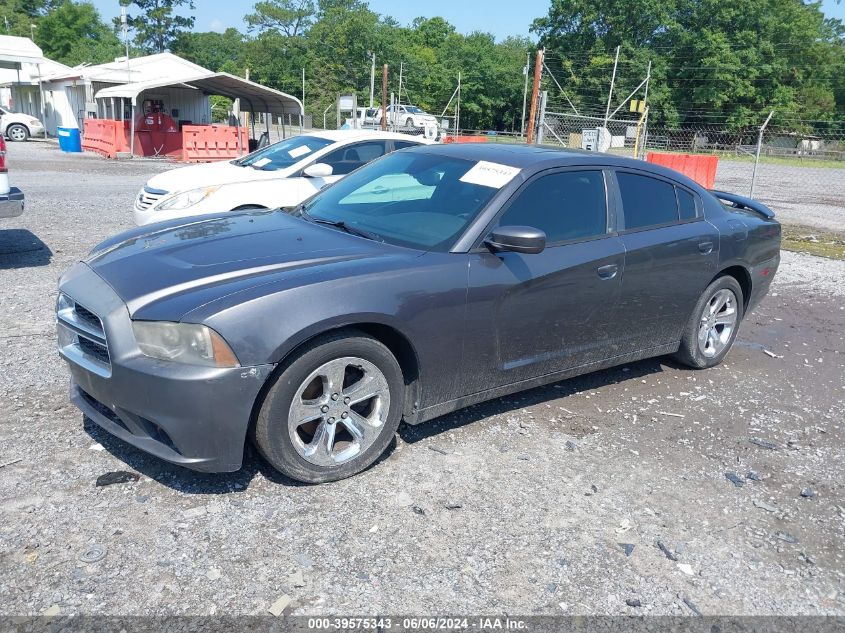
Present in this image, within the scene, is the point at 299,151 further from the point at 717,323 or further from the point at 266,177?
the point at 717,323

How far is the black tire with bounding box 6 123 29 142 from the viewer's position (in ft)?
99.6

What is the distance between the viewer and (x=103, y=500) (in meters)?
3.34

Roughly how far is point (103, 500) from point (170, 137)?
2434 cm

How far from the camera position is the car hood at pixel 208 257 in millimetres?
3301

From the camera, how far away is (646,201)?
5.00 m

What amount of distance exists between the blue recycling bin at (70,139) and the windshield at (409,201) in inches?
955

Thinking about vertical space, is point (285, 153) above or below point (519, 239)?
above

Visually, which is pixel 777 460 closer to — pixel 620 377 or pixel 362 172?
pixel 620 377

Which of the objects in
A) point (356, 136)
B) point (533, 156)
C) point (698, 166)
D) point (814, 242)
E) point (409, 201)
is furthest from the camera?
point (698, 166)

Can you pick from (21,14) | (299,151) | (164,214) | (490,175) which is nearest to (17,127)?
(299,151)

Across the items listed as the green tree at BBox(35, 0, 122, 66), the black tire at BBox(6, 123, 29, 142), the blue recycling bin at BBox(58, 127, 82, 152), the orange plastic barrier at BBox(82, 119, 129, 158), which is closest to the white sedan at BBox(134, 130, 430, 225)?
the orange plastic barrier at BBox(82, 119, 129, 158)

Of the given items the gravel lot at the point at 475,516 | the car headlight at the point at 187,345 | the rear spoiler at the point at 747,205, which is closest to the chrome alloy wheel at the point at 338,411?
the gravel lot at the point at 475,516

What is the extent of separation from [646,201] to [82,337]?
364cm

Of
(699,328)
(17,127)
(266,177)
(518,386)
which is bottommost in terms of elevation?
(518,386)
